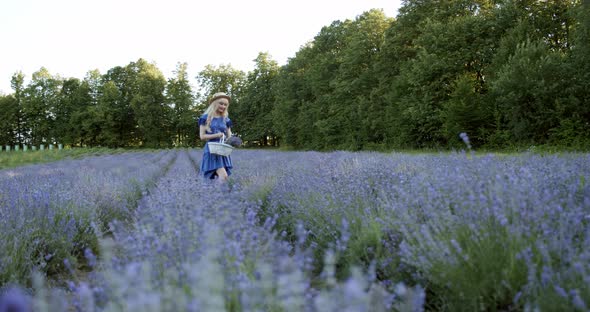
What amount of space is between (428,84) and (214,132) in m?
14.2

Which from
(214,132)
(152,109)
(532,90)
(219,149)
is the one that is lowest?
(219,149)

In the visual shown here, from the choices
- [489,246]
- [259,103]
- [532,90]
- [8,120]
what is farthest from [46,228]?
[8,120]

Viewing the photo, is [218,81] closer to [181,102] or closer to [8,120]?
[181,102]

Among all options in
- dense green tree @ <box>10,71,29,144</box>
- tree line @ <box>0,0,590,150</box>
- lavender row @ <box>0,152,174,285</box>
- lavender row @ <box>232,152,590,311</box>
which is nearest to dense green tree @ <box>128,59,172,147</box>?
tree line @ <box>0,0,590,150</box>

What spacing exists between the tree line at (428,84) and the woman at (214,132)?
34.8ft

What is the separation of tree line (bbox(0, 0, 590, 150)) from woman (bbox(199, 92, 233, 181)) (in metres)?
10.6

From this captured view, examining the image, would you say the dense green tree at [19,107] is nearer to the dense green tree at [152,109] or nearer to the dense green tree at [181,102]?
the dense green tree at [152,109]

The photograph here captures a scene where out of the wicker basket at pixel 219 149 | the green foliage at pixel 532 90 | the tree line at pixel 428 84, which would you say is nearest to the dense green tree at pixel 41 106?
the tree line at pixel 428 84

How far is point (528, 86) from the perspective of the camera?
12.4 metres

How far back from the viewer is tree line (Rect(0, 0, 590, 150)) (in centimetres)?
1218

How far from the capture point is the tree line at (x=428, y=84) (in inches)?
480

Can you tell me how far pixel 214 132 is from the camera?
5406 mm

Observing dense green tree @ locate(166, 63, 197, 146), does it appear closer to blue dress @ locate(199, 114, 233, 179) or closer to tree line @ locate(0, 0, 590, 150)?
tree line @ locate(0, 0, 590, 150)

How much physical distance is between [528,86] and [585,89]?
1.49 metres
